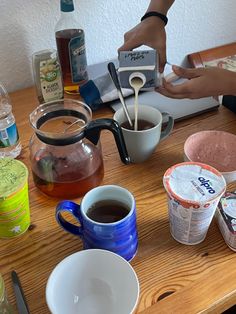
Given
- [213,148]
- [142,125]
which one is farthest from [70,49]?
[213,148]

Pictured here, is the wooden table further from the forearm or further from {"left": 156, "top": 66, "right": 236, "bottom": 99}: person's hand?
the forearm

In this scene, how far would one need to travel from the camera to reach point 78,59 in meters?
0.96

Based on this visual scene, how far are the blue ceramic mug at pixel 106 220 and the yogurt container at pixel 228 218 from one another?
0.47ft

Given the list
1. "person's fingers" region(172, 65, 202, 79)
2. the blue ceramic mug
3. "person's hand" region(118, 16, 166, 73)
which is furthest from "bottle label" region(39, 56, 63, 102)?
the blue ceramic mug

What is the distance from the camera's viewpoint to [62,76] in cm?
98

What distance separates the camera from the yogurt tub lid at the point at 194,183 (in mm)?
574

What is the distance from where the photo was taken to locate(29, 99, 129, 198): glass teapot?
0.70 m

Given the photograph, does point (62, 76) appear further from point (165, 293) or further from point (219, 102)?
point (165, 293)

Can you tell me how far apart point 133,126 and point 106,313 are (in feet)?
1.22

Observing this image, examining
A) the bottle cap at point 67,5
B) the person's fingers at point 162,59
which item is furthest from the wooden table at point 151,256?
the bottle cap at point 67,5

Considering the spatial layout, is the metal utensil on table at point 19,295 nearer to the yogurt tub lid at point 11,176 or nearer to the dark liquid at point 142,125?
the yogurt tub lid at point 11,176

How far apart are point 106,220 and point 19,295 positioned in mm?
163

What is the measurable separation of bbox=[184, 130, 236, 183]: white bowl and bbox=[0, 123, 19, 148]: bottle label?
0.34 m

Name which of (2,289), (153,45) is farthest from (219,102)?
(2,289)
